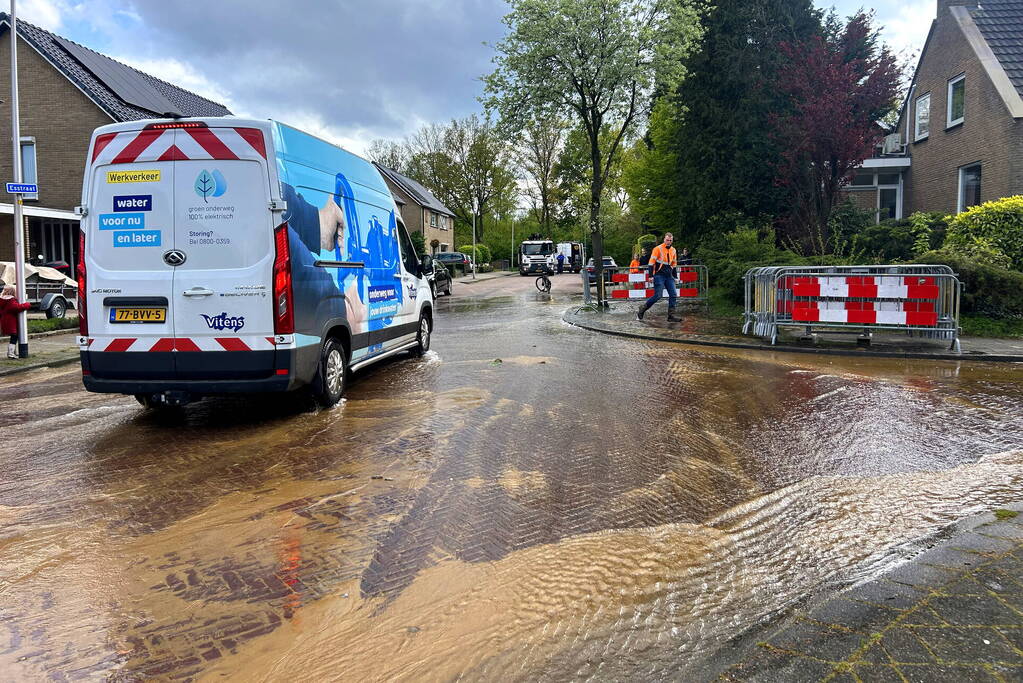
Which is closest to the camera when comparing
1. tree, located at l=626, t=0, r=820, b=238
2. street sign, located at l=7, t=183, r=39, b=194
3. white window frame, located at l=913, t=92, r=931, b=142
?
street sign, located at l=7, t=183, r=39, b=194

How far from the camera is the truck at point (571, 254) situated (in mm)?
53562

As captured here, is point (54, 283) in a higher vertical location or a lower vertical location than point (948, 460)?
higher

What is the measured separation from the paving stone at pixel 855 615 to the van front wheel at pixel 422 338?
8061mm

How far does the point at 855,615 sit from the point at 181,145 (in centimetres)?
610

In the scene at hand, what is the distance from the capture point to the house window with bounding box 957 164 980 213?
20266 mm

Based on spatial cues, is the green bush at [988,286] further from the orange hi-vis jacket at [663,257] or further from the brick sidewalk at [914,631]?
the brick sidewalk at [914,631]

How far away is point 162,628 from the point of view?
119 inches

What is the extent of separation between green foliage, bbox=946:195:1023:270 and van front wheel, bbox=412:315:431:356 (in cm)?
1044

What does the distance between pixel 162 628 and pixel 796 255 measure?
54.6 ft

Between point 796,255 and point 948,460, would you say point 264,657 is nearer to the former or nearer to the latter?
point 948,460

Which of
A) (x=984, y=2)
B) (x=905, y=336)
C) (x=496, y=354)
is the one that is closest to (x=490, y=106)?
(x=496, y=354)

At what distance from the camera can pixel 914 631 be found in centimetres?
289

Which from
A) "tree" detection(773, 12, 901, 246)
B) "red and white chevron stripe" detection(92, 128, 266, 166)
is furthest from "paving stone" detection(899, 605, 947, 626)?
"tree" detection(773, 12, 901, 246)

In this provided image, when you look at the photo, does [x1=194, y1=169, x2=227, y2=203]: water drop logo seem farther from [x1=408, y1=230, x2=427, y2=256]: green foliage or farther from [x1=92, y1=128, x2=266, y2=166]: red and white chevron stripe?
[x1=408, y1=230, x2=427, y2=256]: green foliage
